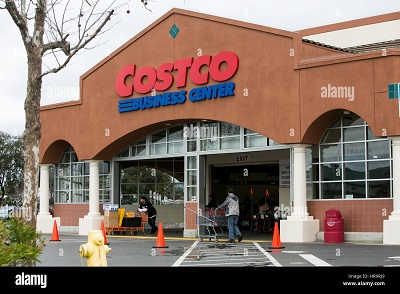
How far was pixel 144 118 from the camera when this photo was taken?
28266 mm

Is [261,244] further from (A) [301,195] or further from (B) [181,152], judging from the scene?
(B) [181,152]

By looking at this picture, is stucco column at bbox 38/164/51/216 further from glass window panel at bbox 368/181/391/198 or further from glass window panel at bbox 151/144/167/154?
glass window panel at bbox 368/181/391/198

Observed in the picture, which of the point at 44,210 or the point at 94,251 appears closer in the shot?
the point at 94,251

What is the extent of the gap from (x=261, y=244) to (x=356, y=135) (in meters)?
4.86

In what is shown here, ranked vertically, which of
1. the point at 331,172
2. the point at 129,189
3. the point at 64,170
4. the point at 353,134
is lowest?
the point at 129,189

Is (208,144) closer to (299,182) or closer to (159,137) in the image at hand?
(159,137)

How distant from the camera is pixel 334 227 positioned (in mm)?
21969

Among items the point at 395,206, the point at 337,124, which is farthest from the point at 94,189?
the point at 395,206

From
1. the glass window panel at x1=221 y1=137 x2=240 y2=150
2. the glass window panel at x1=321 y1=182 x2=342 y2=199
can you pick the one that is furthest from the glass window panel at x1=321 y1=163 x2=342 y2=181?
the glass window panel at x1=221 y1=137 x2=240 y2=150

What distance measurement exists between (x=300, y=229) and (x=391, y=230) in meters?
3.27

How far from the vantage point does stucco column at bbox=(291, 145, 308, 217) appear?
23.1 meters

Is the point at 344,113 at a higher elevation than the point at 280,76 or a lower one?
lower

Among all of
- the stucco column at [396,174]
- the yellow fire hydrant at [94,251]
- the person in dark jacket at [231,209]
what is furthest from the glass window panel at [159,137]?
the yellow fire hydrant at [94,251]
